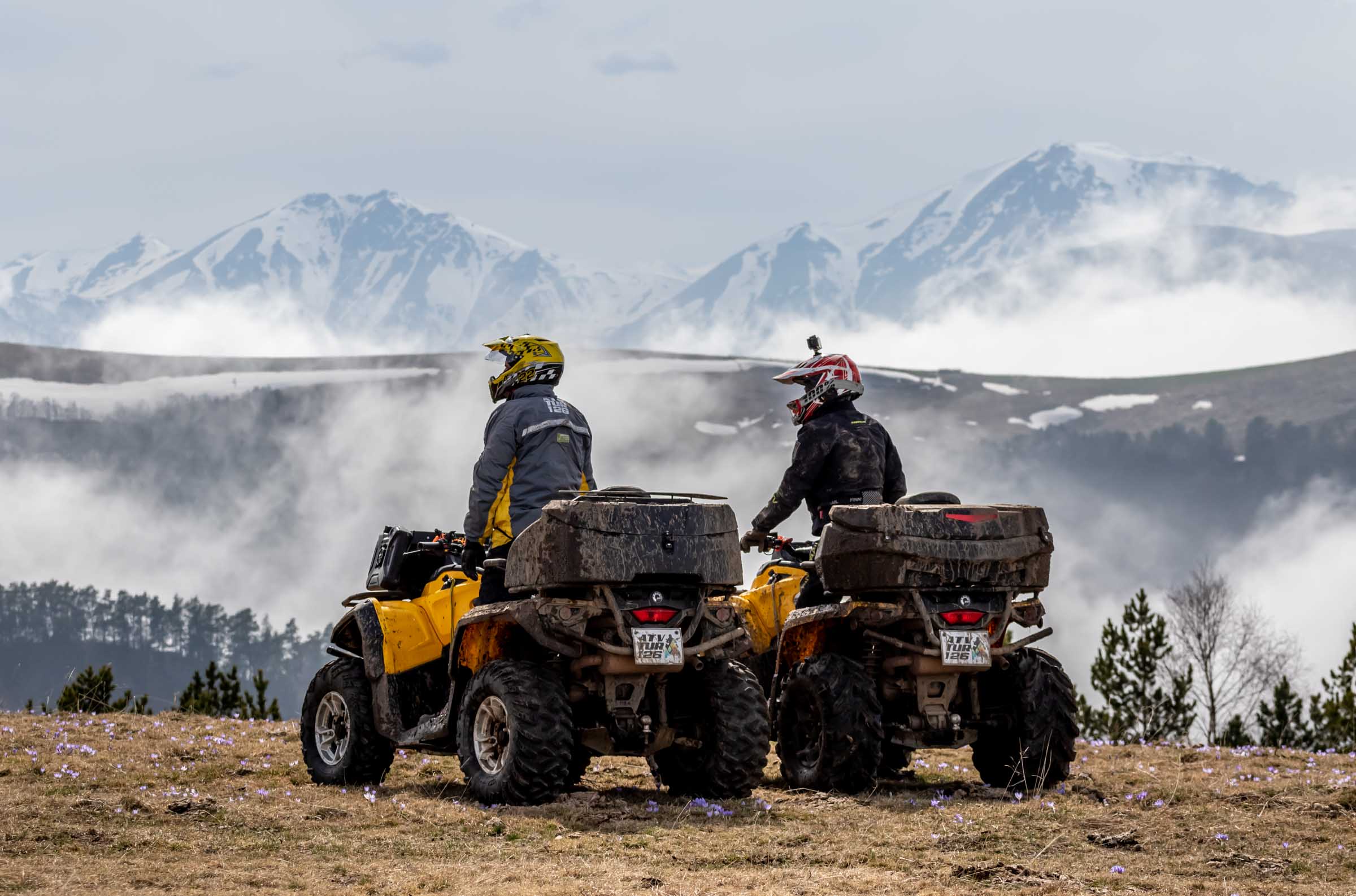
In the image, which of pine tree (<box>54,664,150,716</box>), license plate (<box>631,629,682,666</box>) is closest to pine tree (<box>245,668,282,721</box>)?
pine tree (<box>54,664,150,716</box>)

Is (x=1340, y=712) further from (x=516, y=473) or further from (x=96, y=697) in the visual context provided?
(x=516, y=473)

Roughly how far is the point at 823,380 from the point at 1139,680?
25396 mm

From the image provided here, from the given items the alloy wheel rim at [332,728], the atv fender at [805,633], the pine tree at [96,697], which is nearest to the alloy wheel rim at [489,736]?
the alloy wheel rim at [332,728]

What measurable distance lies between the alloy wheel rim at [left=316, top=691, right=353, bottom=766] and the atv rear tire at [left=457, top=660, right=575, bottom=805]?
1532mm

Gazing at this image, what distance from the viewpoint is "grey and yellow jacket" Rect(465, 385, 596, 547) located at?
9.97m

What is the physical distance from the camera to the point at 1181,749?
551 inches

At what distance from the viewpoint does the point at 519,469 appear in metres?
10.1

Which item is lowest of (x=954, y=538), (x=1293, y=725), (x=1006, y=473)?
(x=1293, y=725)

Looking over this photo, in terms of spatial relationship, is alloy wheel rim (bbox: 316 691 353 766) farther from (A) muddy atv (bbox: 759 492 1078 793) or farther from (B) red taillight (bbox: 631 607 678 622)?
(A) muddy atv (bbox: 759 492 1078 793)

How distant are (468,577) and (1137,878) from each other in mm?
4941

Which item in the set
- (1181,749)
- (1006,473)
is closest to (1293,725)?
(1181,749)

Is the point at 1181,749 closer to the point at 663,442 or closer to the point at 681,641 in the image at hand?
the point at 681,641

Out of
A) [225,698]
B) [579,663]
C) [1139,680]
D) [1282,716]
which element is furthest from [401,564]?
[1139,680]

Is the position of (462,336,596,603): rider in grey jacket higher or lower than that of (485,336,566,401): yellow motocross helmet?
lower
